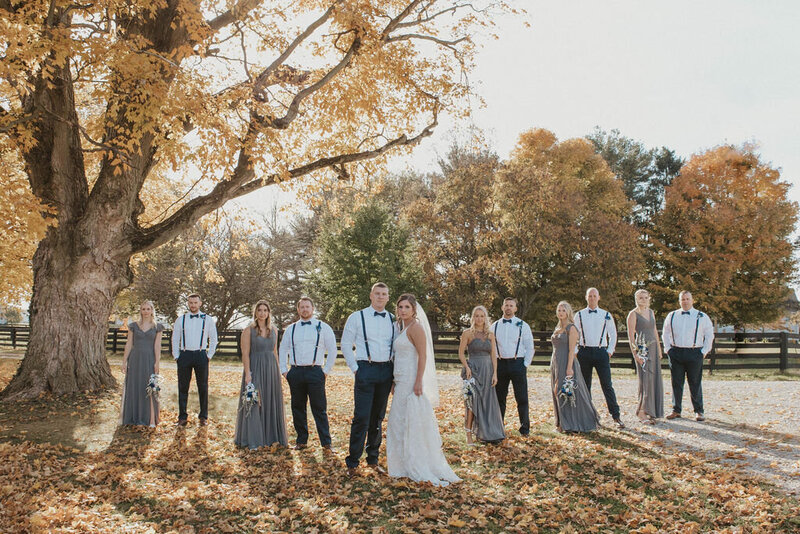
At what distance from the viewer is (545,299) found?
1157 inches

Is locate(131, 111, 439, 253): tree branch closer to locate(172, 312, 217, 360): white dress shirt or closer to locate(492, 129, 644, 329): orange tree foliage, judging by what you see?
locate(172, 312, 217, 360): white dress shirt

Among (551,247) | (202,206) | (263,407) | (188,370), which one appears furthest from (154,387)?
(551,247)

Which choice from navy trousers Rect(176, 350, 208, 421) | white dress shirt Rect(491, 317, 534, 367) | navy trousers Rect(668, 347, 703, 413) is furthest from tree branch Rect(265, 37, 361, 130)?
navy trousers Rect(668, 347, 703, 413)

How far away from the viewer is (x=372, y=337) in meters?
6.58

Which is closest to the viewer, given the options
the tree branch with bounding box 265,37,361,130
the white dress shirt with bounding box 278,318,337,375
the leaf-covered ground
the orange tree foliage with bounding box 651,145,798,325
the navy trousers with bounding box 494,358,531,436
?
the leaf-covered ground

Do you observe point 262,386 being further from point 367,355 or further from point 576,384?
point 576,384

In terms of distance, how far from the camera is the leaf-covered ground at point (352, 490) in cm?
511

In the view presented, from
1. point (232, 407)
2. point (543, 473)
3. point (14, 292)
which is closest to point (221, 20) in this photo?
point (232, 407)

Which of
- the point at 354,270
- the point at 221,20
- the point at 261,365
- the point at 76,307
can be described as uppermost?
the point at 221,20

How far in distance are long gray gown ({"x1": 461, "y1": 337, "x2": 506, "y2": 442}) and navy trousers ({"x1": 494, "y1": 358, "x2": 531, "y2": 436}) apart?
284mm

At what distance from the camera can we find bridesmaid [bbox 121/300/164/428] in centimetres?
943

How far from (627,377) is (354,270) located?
1644 cm

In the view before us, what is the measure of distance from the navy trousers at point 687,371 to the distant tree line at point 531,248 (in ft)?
50.8

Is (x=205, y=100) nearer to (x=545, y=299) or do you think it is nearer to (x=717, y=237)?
(x=545, y=299)
